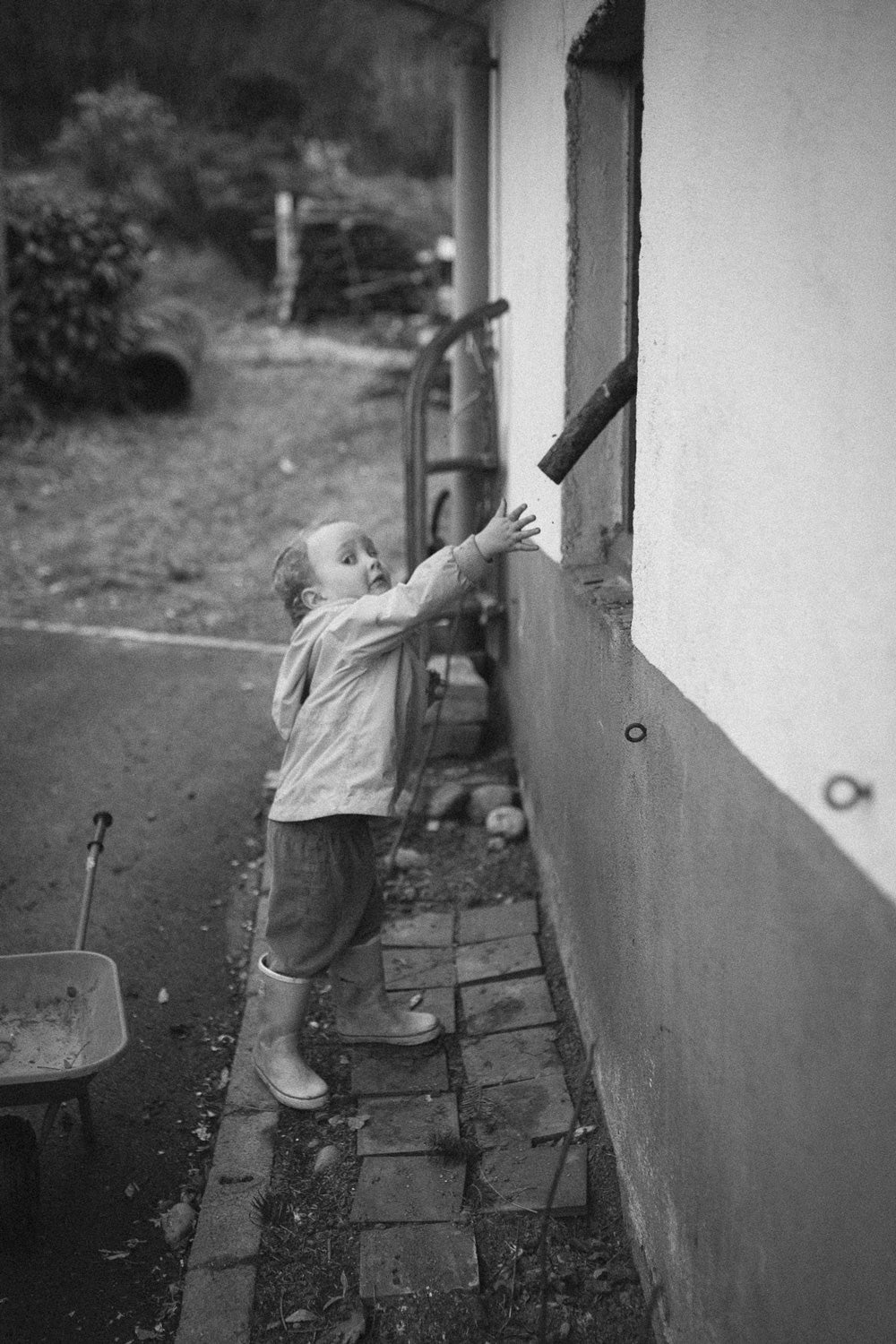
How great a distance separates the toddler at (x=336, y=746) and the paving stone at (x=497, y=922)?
870mm

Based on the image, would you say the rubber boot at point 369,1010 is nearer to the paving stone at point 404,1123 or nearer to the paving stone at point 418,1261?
the paving stone at point 404,1123

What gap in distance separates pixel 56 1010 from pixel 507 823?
240 cm

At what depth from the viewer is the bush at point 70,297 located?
41.5 ft

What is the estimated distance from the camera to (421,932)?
181 inches

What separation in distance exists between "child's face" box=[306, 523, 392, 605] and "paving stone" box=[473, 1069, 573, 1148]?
149cm

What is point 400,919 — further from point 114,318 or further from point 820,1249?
point 114,318

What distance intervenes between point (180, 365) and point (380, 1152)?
11.5 metres

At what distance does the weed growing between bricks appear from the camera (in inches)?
109

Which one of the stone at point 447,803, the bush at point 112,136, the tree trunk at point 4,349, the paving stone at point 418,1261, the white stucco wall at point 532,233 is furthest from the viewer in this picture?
the bush at point 112,136

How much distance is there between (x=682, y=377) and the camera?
230 centimetres

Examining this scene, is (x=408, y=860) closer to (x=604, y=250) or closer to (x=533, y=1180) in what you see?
(x=533, y=1180)

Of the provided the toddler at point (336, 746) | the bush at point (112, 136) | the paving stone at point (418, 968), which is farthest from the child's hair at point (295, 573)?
the bush at point (112, 136)

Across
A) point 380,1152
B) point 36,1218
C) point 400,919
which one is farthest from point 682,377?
point 400,919

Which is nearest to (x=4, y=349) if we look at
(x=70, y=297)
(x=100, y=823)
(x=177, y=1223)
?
(x=70, y=297)
